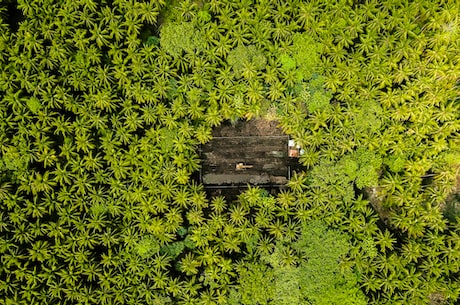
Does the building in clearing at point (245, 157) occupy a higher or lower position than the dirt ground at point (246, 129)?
lower

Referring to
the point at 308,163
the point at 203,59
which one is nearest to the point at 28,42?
the point at 203,59

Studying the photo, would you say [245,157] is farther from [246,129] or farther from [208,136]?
[208,136]

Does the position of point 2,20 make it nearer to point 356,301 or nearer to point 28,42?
point 28,42

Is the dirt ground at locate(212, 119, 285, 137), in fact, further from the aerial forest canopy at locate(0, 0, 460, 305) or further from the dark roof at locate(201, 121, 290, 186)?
the aerial forest canopy at locate(0, 0, 460, 305)

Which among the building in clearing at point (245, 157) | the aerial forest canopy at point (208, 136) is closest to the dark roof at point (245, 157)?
the building in clearing at point (245, 157)

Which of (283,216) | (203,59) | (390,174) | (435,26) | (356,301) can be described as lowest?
(356,301)

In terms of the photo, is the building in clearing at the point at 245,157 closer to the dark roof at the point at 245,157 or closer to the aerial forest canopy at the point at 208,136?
the dark roof at the point at 245,157

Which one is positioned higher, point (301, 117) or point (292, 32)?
point (292, 32)
